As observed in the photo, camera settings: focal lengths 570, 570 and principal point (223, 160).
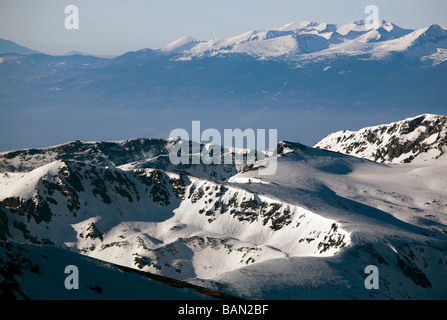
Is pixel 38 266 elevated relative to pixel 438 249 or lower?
elevated

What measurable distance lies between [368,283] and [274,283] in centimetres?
3260

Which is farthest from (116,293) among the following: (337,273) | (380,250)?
(380,250)

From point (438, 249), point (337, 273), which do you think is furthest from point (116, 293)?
point (438, 249)

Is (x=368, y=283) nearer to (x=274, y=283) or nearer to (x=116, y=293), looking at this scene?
(x=274, y=283)

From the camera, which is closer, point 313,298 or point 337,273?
point 313,298

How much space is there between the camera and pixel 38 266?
301ft

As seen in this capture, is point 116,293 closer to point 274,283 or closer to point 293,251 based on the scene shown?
point 274,283
